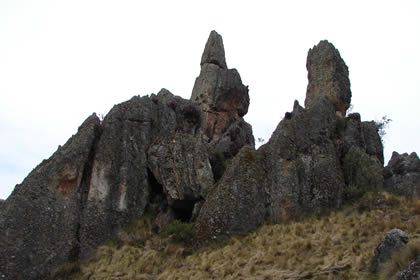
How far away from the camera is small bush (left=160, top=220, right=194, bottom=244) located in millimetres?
24016

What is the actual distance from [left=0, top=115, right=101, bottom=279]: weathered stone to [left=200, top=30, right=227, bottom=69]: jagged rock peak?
21712 millimetres

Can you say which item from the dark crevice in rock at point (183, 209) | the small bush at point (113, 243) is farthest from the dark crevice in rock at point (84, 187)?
the dark crevice in rock at point (183, 209)

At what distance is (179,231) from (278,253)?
6.78 m

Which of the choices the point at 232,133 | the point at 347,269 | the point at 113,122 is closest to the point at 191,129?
the point at 232,133

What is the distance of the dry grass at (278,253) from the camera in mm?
17250

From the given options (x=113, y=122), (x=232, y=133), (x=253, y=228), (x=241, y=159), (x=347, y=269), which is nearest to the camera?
(x=347, y=269)

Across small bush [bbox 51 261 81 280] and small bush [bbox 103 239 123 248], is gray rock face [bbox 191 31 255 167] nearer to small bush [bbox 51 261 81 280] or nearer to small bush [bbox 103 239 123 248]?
small bush [bbox 103 239 123 248]

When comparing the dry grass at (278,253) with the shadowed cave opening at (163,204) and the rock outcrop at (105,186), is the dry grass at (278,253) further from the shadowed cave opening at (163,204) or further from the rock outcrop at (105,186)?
the shadowed cave opening at (163,204)

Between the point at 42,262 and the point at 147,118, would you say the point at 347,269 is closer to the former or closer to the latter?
the point at 42,262

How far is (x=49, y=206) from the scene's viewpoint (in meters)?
23.9

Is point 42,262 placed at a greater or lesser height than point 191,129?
lesser

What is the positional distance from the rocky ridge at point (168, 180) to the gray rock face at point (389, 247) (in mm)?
9295

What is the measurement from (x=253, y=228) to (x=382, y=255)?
385 inches

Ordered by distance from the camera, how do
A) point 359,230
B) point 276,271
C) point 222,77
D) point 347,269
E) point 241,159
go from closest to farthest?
point 347,269
point 276,271
point 359,230
point 241,159
point 222,77
